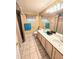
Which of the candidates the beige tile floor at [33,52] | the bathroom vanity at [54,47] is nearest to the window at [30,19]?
the beige tile floor at [33,52]

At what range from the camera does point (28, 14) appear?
20.5 feet

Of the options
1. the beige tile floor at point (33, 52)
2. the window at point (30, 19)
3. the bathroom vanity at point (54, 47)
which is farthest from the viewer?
the window at point (30, 19)

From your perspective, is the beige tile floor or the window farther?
the window

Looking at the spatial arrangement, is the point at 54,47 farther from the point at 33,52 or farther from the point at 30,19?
the point at 30,19

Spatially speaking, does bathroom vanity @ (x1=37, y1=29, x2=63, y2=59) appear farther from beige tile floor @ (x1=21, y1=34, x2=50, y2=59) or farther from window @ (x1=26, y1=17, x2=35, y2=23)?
window @ (x1=26, y1=17, x2=35, y2=23)

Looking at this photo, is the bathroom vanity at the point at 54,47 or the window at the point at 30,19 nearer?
the bathroom vanity at the point at 54,47

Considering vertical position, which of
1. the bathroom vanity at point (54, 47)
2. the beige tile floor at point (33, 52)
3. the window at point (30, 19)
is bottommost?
the beige tile floor at point (33, 52)

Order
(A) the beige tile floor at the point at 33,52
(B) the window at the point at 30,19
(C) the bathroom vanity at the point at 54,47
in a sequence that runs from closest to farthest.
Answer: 1. (C) the bathroom vanity at the point at 54,47
2. (A) the beige tile floor at the point at 33,52
3. (B) the window at the point at 30,19

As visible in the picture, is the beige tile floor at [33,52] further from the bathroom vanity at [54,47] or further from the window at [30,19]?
the window at [30,19]

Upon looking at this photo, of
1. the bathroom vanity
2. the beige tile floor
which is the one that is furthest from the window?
the bathroom vanity

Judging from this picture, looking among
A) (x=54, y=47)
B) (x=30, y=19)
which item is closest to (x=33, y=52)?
(x=54, y=47)
